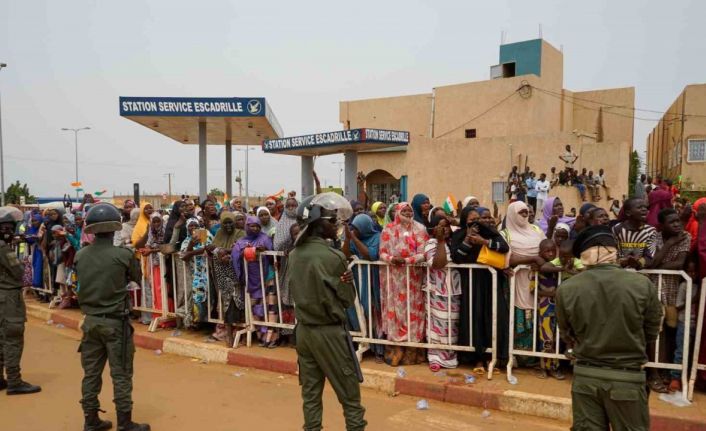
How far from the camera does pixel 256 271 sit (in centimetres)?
624

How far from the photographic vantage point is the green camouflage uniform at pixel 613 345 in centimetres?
272

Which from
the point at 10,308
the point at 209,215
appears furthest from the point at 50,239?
the point at 10,308

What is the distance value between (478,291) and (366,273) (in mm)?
1244

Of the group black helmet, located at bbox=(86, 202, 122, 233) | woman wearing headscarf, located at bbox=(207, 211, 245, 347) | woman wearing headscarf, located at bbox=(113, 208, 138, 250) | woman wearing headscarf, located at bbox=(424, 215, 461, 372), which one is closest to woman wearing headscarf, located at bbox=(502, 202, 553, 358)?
woman wearing headscarf, located at bbox=(424, 215, 461, 372)

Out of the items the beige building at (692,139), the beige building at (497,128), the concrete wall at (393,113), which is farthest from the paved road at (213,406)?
the concrete wall at (393,113)

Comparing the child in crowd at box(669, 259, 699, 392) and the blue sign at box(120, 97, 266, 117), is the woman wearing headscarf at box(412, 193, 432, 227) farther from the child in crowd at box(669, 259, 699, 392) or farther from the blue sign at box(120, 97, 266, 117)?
the blue sign at box(120, 97, 266, 117)

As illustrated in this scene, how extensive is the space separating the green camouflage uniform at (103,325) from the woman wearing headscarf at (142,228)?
333 cm

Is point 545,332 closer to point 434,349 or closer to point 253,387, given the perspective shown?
point 434,349

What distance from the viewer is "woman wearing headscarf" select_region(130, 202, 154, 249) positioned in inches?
292

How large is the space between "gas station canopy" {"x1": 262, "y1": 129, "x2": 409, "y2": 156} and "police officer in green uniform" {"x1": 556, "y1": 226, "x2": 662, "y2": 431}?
1453 centimetres

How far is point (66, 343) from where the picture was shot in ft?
23.8

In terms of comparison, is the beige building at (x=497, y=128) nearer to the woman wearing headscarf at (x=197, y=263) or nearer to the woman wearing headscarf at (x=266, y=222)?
the woman wearing headscarf at (x=266, y=222)

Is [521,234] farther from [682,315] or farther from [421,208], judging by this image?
[682,315]

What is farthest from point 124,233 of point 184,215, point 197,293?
point 197,293
